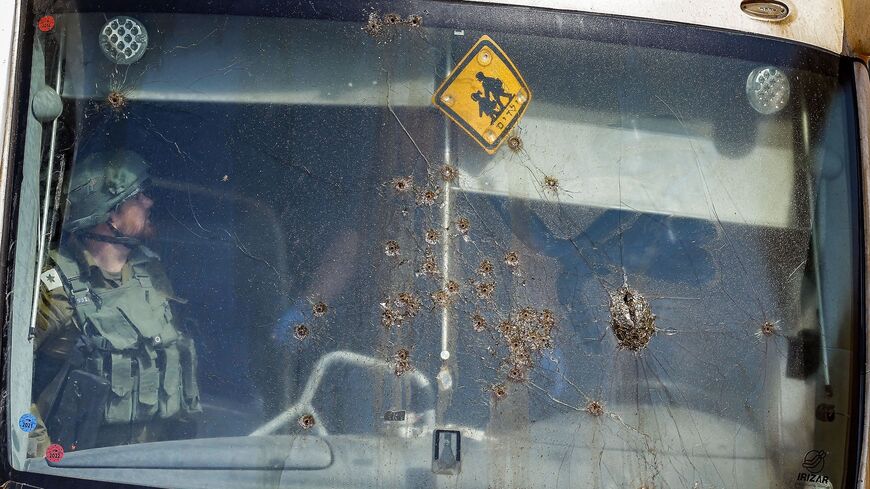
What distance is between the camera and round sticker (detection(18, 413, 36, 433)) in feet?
6.61

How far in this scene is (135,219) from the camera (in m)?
2.12

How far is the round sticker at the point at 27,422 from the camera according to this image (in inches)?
79.3

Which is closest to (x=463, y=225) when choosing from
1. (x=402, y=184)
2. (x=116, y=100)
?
(x=402, y=184)

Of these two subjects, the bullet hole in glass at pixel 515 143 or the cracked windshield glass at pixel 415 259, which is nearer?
the cracked windshield glass at pixel 415 259

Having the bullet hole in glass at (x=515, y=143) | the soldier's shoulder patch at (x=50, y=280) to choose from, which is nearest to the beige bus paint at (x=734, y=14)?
the bullet hole in glass at (x=515, y=143)

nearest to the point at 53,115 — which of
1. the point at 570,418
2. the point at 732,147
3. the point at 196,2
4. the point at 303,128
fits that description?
the point at 196,2

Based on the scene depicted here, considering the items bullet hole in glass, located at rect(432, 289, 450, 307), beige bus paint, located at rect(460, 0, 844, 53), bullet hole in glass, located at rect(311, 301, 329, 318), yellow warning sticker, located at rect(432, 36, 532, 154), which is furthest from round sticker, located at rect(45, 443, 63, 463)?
beige bus paint, located at rect(460, 0, 844, 53)

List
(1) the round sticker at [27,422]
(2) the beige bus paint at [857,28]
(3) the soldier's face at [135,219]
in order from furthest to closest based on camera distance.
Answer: (2) the beige bus paint at [857,28], (3) the soldier's face at [135,219], (1) the round sticker at [27,422]

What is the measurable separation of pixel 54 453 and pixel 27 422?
3.9 inches

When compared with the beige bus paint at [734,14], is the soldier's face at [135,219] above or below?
below

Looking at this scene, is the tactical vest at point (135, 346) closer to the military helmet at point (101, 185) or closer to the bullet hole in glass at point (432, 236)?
the military helmet at point (101, 185)

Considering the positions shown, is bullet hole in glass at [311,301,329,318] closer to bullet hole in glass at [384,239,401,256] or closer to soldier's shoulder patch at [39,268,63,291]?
bullet hole in glass at [384,239,401,256]

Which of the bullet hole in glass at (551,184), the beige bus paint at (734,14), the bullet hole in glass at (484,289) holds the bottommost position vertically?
the bullet hole in glass at (484,289)

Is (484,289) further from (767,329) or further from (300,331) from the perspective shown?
(767,329)
